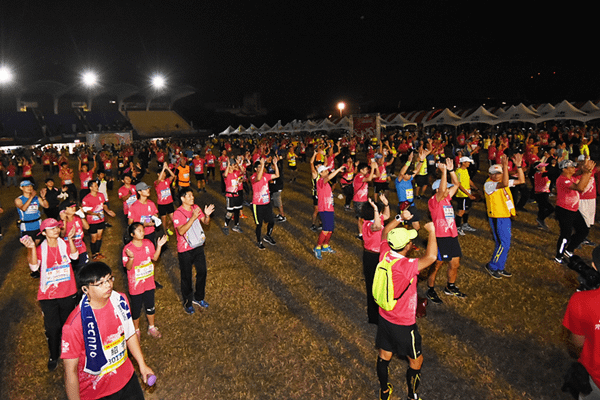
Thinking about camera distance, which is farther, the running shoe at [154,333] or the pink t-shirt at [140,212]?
the pink t-shirt at [140,212]

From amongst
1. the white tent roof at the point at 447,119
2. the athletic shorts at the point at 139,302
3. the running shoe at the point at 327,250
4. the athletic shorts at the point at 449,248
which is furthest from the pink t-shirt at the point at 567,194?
the white tent roof at the point at 447,119

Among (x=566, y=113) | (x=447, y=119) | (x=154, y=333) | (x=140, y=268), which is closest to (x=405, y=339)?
(x=140, y=268)

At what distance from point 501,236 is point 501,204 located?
2.07 ft

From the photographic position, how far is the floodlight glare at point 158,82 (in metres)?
76.5

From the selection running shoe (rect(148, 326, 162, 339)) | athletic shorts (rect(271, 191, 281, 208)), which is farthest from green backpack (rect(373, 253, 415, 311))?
athletic shorts (rect(271, 191, 281, 208))

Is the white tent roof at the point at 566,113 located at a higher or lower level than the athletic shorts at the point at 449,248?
higher

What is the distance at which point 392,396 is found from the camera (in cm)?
402

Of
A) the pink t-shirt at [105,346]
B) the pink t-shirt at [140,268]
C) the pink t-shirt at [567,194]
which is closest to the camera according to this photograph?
the pink t-shirt at [105,346]

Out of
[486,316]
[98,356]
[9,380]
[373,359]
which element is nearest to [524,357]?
[486,316]

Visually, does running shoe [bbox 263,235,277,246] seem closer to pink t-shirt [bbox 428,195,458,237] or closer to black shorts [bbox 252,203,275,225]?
black shorts [bbox 252,203,275,225]

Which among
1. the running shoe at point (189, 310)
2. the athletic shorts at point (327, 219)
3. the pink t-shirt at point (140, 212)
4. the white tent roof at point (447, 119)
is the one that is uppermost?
the white tent roof at point (447, 119)

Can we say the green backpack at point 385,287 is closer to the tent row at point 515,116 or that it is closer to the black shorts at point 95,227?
the black shorts at point 95,227

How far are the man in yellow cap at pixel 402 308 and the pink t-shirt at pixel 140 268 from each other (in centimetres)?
333

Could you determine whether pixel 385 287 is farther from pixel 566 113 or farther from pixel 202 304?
pixel 566 113
